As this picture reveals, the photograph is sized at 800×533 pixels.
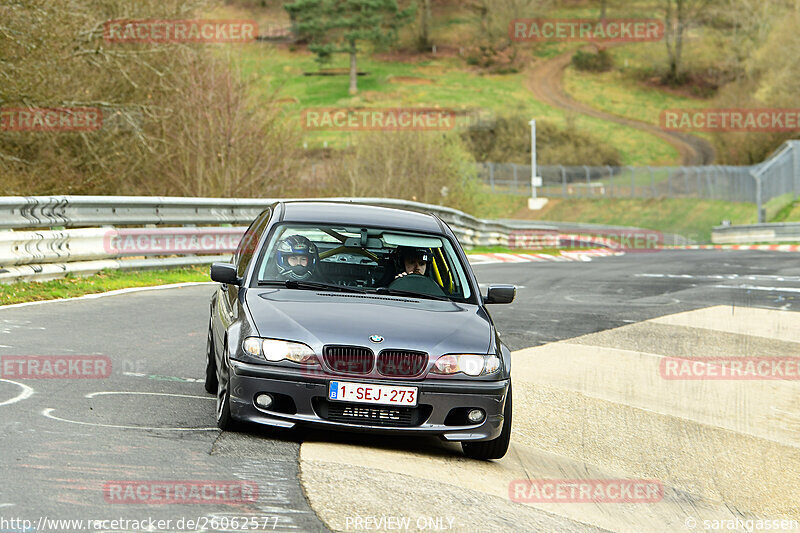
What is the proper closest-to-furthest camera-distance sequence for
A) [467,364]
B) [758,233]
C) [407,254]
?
[467,364]
[407,254]
[758,233]

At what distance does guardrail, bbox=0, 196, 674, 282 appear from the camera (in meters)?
13.7

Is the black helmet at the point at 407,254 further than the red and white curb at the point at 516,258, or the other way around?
the red and white curb at the point at 516,258

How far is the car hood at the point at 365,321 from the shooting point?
658 cm

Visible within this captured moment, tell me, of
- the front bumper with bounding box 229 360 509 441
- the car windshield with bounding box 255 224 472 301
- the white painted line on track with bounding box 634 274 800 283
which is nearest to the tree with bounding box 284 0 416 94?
the white painted line on track with bounding box 634 274 800 283

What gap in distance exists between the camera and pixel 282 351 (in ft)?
21.5

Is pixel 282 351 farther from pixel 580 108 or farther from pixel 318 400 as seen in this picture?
pixel 580 108

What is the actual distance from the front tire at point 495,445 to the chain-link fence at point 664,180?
4730 centimetres

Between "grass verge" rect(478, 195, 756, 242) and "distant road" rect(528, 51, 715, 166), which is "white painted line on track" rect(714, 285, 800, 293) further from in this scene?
"distant road" rect(528, 51, 715, 166)

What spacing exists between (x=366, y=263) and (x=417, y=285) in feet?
1.42

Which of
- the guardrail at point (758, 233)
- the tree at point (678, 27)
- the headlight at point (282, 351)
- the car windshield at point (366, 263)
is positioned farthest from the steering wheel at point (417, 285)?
the tree at point (678, 27)

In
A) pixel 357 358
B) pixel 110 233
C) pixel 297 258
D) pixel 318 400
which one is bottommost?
pixel 318 400

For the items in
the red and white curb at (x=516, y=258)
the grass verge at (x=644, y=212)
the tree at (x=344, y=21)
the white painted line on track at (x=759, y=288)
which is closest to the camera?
the white painted line on track at (x=759, y=288)

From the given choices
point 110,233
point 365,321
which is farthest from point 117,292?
point 365,321

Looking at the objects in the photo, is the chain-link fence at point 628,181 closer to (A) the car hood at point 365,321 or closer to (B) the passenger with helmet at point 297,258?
(B) the passenger with helmet at point 297,258
